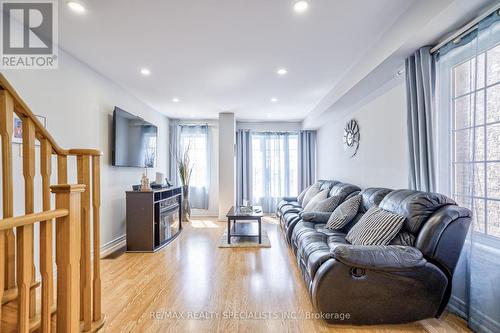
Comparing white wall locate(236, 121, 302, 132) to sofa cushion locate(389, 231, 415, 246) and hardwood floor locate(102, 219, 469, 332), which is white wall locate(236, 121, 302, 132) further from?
sofa cushion locate(389, 231, 415, 246)

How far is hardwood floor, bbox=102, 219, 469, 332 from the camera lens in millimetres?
1973

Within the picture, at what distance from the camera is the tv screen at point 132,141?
3817 millimetres

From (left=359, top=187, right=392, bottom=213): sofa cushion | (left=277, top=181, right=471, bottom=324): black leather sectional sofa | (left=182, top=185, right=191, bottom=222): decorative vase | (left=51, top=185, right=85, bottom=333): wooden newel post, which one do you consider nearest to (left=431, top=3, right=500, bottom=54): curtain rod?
(left=277, top=181, right=471, bottom=324): black leather sectional sofa

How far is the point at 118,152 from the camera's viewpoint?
386 cm

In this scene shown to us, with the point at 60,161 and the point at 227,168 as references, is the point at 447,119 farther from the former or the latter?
the point at 227,168

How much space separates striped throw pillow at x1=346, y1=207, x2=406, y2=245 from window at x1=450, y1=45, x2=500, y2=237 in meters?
0.52

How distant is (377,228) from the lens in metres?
2.32

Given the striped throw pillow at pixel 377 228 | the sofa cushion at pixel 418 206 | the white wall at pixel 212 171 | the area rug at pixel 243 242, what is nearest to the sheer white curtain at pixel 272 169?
the white wall at pixel 212 171

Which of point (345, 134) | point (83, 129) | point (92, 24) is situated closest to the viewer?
point (92, 24)

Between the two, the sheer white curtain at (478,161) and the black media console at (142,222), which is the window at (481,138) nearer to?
the sheer white curtain at (478,161)

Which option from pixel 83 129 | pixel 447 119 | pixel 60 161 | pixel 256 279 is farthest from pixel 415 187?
pixel 83 129

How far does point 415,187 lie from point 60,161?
2.97m

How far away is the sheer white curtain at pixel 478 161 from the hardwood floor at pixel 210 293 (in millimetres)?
275

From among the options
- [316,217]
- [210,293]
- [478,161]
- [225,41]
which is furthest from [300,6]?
[210,293]
